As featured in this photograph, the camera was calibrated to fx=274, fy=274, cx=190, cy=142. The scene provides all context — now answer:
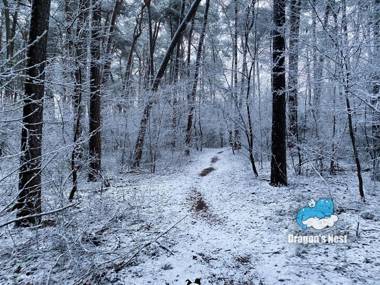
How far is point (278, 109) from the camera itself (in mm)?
7141

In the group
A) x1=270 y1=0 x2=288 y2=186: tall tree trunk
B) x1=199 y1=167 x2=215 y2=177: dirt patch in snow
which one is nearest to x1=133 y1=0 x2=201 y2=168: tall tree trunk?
x1=199 y1=167 x2=215 y2=177: dirt patch in snow

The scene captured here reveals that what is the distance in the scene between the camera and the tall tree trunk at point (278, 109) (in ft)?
22.7

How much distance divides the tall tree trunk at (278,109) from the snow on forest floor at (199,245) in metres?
0.65

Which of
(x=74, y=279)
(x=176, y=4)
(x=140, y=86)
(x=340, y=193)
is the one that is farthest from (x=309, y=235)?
(x=176, y=4)

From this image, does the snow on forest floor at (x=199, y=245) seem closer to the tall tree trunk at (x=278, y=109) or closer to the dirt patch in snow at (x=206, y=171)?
the tall tree trunk at (x=278, y=109)

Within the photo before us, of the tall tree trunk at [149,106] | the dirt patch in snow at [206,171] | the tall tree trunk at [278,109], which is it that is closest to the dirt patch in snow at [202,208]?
the tall tree trunk at [278,109]

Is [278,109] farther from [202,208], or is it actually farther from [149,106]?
[149,106]

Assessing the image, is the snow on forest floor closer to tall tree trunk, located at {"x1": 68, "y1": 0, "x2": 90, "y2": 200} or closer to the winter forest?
the winter forest

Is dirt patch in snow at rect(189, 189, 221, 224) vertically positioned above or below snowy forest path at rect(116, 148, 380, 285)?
below

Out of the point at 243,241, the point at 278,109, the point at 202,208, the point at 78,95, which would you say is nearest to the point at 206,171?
the point at 278,109

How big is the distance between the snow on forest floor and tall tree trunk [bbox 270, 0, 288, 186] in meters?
0.65

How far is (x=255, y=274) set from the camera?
3.40 metres

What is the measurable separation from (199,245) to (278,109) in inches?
171

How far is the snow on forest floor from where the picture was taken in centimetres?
326
